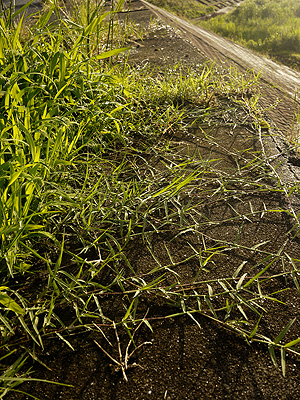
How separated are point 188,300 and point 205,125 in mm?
1423

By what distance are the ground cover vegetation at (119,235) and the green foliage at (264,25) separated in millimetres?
4769

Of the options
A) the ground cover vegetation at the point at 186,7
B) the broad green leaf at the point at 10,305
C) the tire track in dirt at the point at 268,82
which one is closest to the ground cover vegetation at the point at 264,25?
the ground cover vegetation at the point at 186,7

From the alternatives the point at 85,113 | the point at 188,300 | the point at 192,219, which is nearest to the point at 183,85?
the point at 85,113

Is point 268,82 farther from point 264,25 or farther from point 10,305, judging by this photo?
point 264,25

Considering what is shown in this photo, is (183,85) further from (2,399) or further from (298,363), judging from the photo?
(2,399)

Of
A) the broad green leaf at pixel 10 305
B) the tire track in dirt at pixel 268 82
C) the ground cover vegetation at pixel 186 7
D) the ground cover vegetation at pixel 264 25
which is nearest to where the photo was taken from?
the broad green leaf at pixel 10 305

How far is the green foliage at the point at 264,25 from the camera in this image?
20.8ft

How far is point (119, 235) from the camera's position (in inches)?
59.2

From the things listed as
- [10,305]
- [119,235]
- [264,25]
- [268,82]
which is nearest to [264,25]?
[264,25]

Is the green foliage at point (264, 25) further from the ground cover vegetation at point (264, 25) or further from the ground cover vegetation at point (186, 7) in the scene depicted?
the ground cover vegetation at point (186, 7)

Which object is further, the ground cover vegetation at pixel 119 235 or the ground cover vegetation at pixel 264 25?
the ground cover vegetation at pixel 264 25

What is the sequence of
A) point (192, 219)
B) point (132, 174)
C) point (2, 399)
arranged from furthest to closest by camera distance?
point (132, 174)
point (192, 219)
point (2, 399)

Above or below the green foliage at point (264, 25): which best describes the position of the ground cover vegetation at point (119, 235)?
below

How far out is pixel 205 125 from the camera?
2404 mm
